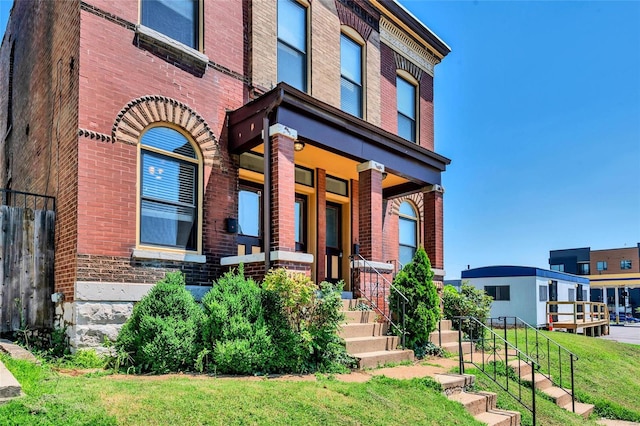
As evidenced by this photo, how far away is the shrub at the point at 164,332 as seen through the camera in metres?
6.08

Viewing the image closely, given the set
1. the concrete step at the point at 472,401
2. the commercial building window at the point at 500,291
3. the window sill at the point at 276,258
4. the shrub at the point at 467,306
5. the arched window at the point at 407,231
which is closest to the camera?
the concrete step at the point at 472,401

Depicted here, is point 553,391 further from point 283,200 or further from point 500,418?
point 283,200

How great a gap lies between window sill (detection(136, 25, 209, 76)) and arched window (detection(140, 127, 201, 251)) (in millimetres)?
1252

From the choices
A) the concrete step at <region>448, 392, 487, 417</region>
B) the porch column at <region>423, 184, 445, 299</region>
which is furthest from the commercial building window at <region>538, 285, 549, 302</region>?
the concrete step at <region>448, 392, 487, 417</region>

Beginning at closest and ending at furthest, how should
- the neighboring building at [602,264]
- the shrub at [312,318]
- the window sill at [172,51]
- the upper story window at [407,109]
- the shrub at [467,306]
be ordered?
the shrub at [312,318], the window sill at [172,51], the shrub at [467,306], the upper story window at [407,109], the neighboring building at [602,264]

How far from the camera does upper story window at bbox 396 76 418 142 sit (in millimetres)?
13586

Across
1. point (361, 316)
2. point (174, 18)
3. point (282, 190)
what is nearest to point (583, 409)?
point (361, 316)

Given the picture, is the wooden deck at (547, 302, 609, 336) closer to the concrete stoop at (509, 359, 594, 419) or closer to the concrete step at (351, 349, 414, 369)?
the concrete stoop at (509, 359, 594, 419)

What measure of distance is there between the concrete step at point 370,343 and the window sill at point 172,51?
534cm

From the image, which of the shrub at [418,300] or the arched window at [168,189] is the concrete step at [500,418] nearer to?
the shrub at [418,300]

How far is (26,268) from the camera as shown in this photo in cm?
768

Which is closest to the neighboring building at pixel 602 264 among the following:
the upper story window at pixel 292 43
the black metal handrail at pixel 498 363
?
the black metal handrail at pixel 498 363

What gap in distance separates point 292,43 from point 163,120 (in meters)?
3.75

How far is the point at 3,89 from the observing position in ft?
43.2
